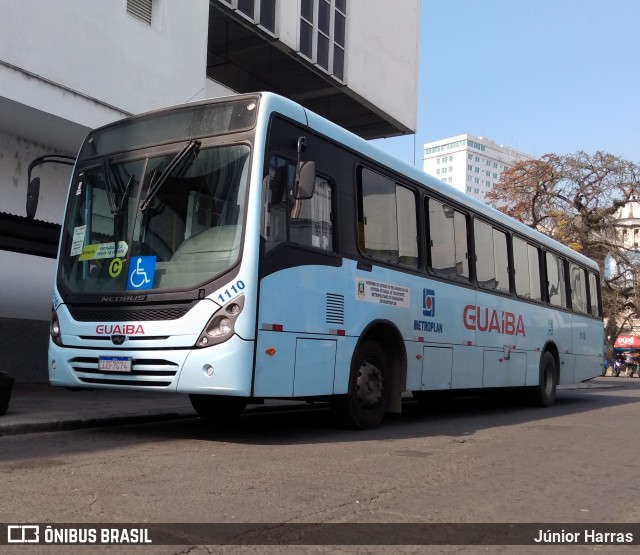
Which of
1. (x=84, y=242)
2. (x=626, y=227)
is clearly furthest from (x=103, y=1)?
(x=626, y=227)

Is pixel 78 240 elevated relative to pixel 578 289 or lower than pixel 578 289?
lower

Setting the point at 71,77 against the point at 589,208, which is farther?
the point at 589,208

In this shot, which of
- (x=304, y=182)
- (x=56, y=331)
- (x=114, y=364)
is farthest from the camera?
(x=56, y=331)

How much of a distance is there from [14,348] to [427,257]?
7.94m

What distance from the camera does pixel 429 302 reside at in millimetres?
9234

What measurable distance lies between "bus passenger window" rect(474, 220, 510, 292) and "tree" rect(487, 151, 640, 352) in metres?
28.5

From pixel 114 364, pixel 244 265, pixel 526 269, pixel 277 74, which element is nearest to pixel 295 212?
pixel 244 265

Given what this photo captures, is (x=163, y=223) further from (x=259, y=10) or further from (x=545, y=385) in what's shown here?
(x=259, y=10)

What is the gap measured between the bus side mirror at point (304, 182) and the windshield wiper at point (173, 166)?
1099 millimetres

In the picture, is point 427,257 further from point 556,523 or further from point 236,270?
point 556,523

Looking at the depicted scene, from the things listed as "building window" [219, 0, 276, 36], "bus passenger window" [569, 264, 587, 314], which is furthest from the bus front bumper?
"building window" [219, 0, 276, 36]

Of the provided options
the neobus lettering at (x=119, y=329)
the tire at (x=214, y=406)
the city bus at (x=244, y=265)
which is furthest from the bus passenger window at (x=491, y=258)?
the neobus lettering at (x=119, y=329)

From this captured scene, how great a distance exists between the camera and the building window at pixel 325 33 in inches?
798

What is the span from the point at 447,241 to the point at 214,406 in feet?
13.1
